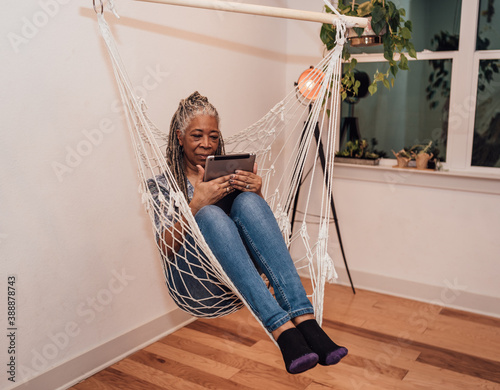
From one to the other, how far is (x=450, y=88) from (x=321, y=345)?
5.92 feet

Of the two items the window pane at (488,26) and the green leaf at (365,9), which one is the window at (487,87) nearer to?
the window pane at (488,26)

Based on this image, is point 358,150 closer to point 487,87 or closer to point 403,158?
point 403,158

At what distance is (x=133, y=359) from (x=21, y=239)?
73 centimetres

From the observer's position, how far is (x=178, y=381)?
1.91 metres

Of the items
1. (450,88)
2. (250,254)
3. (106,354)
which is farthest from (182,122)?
(450,88)

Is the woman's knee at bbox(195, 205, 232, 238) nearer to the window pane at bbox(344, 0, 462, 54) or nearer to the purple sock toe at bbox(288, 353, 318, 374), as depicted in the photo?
the purple sock toe at bbox(288, 353, 318, 374)

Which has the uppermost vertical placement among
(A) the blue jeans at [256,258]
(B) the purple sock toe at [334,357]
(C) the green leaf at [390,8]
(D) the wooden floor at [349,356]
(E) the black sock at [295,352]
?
(C) the green leaf at [390,8]

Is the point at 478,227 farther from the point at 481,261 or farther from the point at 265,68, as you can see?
the point at 265,68

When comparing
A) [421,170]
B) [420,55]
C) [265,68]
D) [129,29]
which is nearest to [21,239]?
[129,29]

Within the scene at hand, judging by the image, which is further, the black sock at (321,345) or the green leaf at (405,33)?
the green leaf at (405,33)

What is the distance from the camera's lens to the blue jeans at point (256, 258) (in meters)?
1.35

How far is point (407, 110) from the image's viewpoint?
2754 mm

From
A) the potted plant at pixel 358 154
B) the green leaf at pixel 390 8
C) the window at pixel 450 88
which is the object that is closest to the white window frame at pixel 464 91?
the window at pixel 450 88

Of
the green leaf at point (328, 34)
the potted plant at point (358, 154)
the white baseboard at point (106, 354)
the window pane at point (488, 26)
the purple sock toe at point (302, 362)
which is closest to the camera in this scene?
the purple sock toe at point (302, 362)
